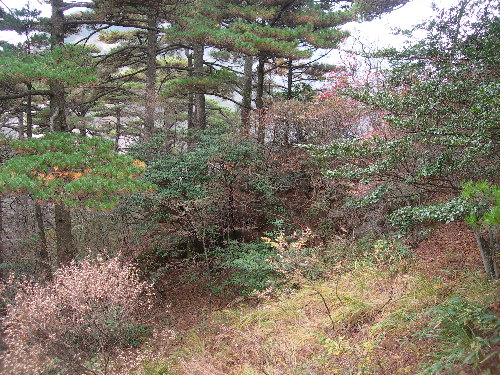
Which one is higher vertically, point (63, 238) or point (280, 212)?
point (280, 212)

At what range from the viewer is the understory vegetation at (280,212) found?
11.9 feet

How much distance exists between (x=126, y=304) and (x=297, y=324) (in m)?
2.46

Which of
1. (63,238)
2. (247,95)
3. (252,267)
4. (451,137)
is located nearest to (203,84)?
(247,95)

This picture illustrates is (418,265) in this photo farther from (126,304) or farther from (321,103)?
(321,103)

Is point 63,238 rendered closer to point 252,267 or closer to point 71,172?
point 71,172

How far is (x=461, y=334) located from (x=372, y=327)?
0.91 m

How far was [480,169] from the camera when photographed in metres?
3.99

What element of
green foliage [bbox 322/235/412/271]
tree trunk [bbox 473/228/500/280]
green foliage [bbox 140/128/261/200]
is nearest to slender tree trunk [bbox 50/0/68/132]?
green foliage [bbox 140/128/261/200]

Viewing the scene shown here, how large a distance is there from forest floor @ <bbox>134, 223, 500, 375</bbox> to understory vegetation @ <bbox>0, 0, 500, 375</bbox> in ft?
0.09

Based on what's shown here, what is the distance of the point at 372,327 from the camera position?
376cm

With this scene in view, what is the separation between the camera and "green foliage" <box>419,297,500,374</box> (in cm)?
278

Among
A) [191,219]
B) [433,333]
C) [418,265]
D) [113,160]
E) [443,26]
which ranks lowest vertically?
[433,333]

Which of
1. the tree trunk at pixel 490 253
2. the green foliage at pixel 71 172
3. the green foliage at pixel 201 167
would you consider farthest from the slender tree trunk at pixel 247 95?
the tree trunk at pixel 490 253

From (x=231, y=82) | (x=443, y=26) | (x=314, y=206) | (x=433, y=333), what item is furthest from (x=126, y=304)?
(x=231, y=82)
